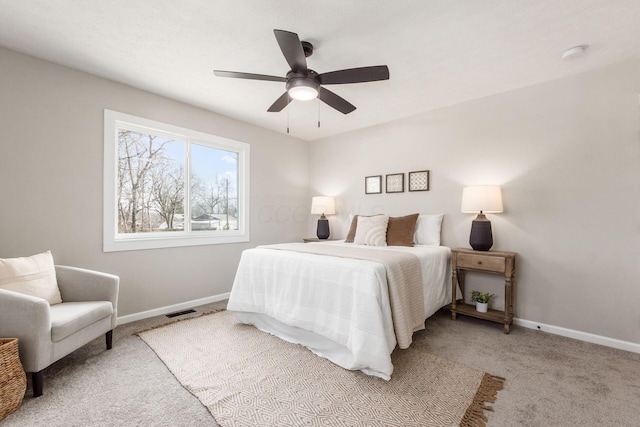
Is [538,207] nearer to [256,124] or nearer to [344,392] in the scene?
[344,392]

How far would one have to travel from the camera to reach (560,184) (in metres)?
2.79

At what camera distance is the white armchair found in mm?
1728

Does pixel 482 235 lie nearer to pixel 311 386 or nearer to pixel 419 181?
pixel 419 181

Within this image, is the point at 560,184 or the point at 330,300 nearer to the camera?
the point at 330,300

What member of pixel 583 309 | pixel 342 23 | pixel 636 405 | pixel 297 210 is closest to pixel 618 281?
pixel 583 309

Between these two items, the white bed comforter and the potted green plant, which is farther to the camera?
the potted green plant

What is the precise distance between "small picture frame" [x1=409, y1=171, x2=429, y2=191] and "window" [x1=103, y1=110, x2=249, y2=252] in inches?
94.1

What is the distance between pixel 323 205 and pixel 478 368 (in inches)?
120

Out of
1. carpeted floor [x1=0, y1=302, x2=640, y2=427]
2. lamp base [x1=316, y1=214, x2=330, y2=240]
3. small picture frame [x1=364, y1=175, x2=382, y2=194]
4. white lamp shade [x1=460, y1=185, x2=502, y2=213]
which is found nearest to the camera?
carpeted floor [x1=0, y1=302, x2=640, y2=427]

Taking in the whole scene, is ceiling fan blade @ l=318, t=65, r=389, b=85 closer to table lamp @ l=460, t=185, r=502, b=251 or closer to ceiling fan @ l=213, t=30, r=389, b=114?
ceiling fan @ l=213, t=30, r=389, b=114

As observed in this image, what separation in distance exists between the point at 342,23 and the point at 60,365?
10.9ft

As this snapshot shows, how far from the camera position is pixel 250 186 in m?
4.23

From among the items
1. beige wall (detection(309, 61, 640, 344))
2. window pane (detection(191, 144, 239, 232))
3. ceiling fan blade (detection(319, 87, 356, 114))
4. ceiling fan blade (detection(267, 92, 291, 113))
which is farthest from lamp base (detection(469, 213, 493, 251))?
window pane (detection(191, 144, 239, 232))

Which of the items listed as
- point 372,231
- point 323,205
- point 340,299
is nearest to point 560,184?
point 372,231
